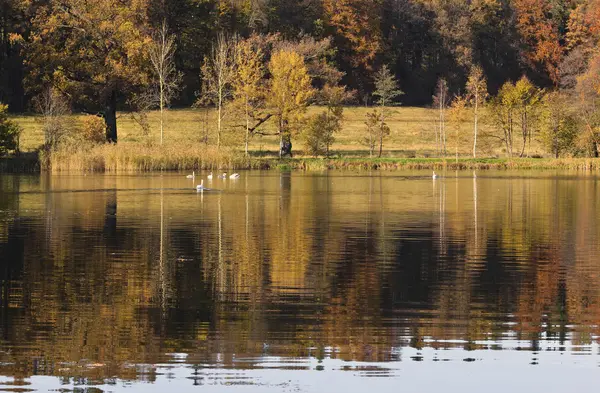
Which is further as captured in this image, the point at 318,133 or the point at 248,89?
the point at 318,133

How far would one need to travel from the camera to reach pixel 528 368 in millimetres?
12484

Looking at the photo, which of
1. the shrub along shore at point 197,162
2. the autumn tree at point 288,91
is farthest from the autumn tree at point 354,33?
the shrub along shore at point 197,162

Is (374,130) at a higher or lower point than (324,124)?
lower

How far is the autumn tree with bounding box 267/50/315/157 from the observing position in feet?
250

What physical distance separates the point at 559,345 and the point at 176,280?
789 cm

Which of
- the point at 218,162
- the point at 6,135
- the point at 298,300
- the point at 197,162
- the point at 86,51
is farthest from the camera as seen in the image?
the point at 86,51

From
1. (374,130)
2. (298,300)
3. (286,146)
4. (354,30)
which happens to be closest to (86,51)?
(286,146)

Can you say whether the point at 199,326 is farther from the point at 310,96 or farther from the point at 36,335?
the point at 310,96

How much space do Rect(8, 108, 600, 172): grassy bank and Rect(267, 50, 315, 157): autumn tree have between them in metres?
2.96

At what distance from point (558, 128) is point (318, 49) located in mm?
20299

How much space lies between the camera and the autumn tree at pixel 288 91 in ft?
250

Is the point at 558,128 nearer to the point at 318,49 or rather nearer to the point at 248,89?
the point at 318,49

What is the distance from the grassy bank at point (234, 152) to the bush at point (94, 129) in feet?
3.79

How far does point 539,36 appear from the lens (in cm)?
12250
